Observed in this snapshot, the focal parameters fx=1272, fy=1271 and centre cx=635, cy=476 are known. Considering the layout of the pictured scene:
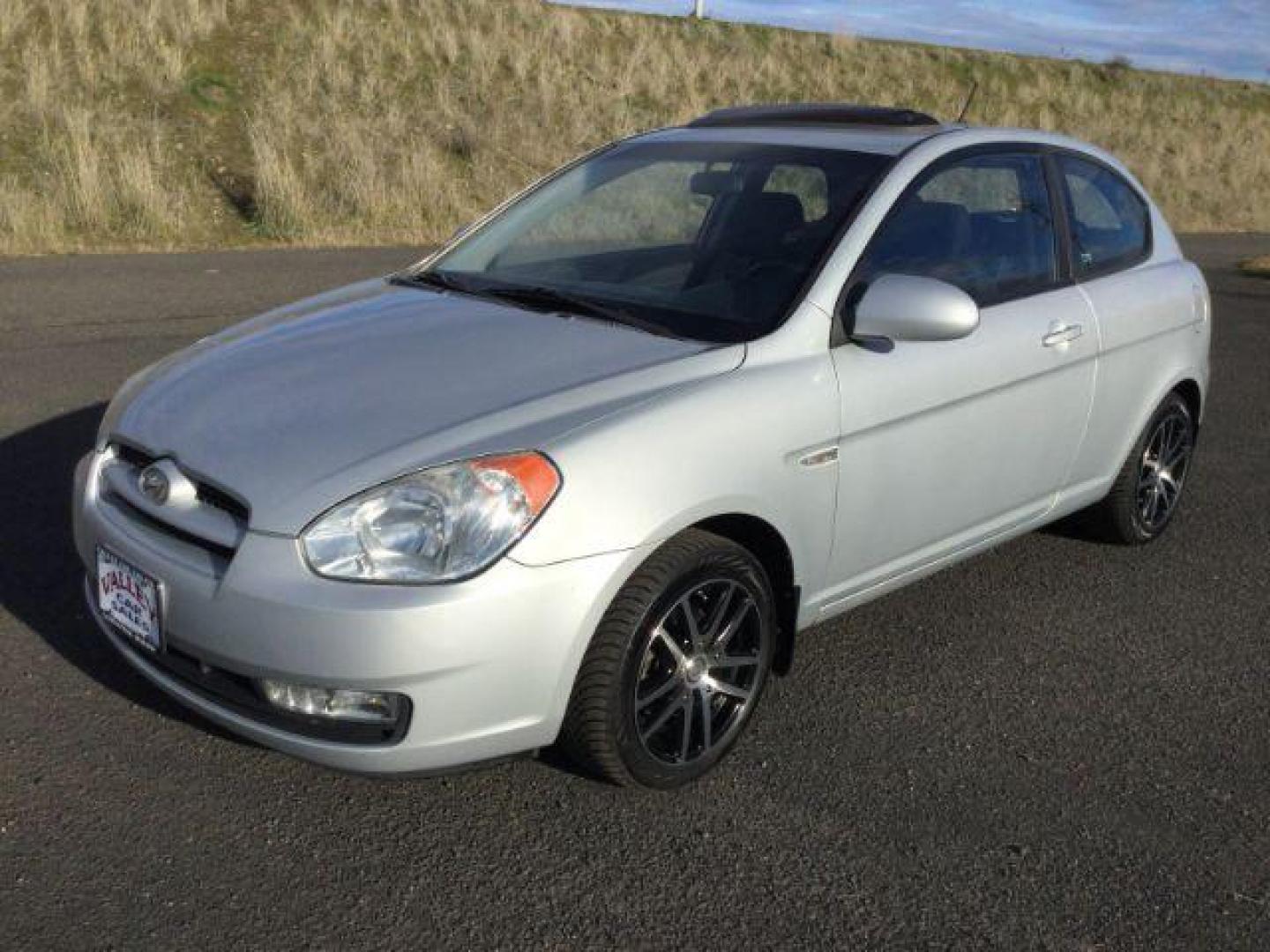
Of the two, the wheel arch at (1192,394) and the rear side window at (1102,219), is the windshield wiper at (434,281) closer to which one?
the rear side window at (1102,219)

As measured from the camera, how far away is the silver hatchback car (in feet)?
9.21

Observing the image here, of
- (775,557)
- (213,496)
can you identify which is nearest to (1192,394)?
(775,557)

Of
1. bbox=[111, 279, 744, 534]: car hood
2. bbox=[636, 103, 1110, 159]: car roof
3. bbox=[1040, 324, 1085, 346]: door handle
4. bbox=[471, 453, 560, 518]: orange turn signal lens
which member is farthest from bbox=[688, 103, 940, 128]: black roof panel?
bbox=[471, 453, 560, 518]: orange turn signal lens

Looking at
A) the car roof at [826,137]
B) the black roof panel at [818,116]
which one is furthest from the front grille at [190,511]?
the black roof panel at [818,116]

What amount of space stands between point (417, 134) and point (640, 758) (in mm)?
17245

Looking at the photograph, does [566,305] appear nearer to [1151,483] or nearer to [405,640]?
[405,640]

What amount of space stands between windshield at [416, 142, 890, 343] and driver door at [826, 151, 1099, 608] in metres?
0.23

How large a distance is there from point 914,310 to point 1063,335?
1098 mm

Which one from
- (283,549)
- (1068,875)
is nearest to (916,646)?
(1068,875)

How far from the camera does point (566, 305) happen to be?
3826 mm

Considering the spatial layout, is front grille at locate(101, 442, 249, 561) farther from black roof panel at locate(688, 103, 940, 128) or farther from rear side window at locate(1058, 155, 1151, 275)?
rear side window at locate(1058, 155, 1151, 275)

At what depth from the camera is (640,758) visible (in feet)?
10.4

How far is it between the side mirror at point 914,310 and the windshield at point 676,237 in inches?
8.7

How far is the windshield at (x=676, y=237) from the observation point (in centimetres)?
370
